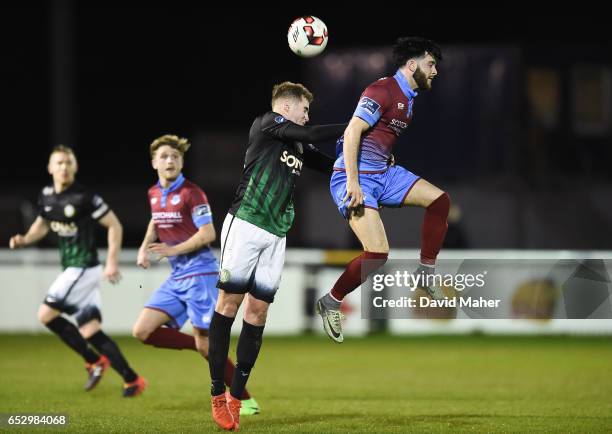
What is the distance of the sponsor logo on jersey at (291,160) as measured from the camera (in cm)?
787

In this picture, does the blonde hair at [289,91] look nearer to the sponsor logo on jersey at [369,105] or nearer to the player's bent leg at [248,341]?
the sponsor logo on jersey at [369,105]

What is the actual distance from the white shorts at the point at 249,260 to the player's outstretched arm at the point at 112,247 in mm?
2415

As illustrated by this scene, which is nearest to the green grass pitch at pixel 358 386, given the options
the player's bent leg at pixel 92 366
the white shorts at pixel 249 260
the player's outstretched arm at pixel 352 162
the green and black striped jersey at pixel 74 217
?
the player's bent leg at pixel 92 366

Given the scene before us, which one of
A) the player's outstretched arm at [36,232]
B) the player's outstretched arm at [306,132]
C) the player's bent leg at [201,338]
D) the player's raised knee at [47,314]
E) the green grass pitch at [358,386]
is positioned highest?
the player's outstretched arm at [306,132]

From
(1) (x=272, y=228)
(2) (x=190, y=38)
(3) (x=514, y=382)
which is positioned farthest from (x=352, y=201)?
(2) (x=190, y=38)

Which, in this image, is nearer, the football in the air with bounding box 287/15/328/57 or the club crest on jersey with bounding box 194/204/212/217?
the football in the air with bounding box 287/15/328/57

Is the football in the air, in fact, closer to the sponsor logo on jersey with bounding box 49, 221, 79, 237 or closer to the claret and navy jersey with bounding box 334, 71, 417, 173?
the claret and navy jersey with bounding box 334, 71, 417, 173

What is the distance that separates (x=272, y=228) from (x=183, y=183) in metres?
1.68

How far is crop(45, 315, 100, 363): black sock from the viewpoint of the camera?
1062 cm

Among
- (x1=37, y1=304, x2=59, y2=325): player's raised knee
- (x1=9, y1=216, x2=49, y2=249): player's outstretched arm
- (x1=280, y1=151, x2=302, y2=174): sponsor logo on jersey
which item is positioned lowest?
(x1=37, y1=304, x2=59, y2=325): player's raised knee

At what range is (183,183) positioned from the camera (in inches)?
367

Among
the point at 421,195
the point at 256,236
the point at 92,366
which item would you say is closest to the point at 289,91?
the point at 256,236

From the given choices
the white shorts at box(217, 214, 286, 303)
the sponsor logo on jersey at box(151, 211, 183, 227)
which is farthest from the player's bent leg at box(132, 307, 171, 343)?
the white shorts at box(217, 214, 286, 303)

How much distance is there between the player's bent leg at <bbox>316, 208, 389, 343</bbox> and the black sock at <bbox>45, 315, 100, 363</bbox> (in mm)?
3524
